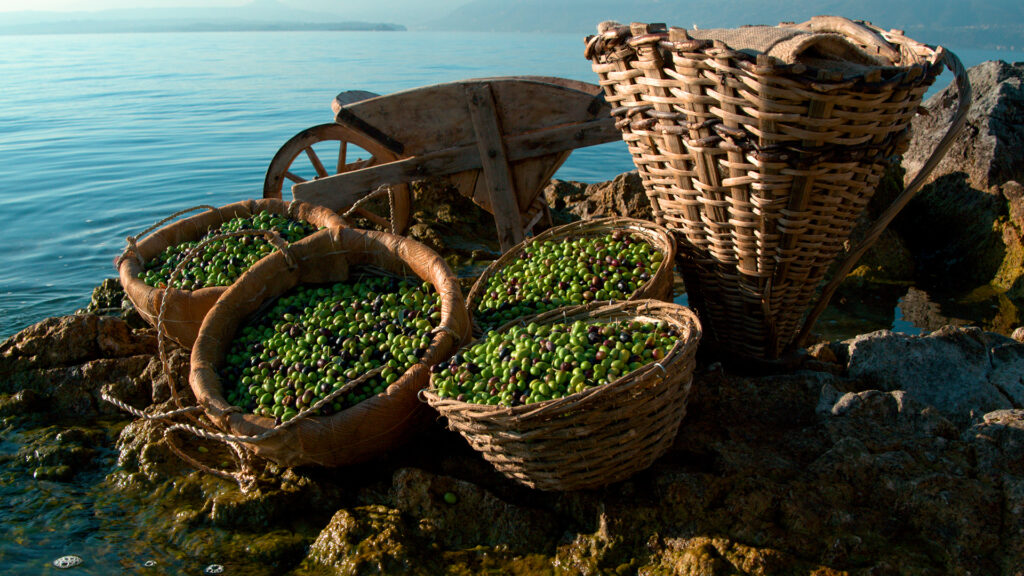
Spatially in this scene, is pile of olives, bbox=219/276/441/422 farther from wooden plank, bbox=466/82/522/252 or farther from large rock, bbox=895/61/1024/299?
large rock, bbox=895/61/1024/299

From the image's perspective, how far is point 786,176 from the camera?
315 centimetres

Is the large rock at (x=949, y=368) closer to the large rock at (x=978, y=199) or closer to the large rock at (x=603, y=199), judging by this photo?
the large rock at (x=978, y=199)

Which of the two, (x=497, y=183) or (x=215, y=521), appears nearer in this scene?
(x=215, y=521)

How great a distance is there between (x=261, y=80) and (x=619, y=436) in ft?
107

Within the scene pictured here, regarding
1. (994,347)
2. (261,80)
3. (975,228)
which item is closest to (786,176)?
(994,347)

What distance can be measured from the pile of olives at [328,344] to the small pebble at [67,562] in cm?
92

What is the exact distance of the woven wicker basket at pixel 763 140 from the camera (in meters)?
2.95

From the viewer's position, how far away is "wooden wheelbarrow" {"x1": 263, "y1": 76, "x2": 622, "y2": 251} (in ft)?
17.3

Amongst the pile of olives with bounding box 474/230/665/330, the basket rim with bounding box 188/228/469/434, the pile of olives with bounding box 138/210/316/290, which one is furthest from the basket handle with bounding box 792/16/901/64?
the pile of olives with bounding box 138/210/316/290

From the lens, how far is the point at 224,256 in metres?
4.68

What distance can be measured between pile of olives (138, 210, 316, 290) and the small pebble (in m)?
1.72

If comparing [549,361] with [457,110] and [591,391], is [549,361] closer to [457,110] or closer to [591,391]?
[591,391]

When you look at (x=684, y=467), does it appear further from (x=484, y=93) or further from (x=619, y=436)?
(x=484, y=93)

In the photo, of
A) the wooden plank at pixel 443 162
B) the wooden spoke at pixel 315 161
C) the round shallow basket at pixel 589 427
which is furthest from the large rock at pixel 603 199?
the round shallow basket at pixel 589 427
